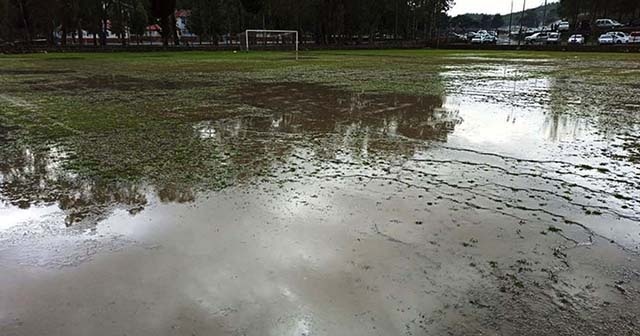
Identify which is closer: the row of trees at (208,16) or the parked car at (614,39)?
the parked car at (614,39)

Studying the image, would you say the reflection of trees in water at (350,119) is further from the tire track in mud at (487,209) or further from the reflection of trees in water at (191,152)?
the tire track in mud at (487,209)

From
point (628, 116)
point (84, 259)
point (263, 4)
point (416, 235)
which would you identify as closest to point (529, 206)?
point (416, 235)

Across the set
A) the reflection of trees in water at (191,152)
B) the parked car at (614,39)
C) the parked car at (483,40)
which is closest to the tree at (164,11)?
the parked car at (483,40)

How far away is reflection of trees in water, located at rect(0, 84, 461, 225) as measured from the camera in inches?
189

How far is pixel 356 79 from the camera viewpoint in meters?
16.7

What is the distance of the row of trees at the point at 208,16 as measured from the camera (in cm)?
4350

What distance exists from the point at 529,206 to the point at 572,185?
2.84 feet

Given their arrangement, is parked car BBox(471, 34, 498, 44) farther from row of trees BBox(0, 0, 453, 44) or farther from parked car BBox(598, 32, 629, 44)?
parked car BBox(598, 32, 629, 44)

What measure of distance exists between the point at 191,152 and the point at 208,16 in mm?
52443

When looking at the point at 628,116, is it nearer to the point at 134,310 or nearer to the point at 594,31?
the point at 134,310

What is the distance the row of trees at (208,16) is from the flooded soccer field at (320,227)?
41997 millimetres

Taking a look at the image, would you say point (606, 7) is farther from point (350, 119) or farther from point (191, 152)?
point (191, 152)

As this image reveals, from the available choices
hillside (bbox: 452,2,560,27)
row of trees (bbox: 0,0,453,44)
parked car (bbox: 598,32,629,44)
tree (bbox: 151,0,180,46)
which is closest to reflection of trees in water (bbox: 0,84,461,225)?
row of trees (bbox: 0,0,453,44)

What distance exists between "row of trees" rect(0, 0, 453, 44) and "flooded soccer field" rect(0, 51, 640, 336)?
4200 centimetres
